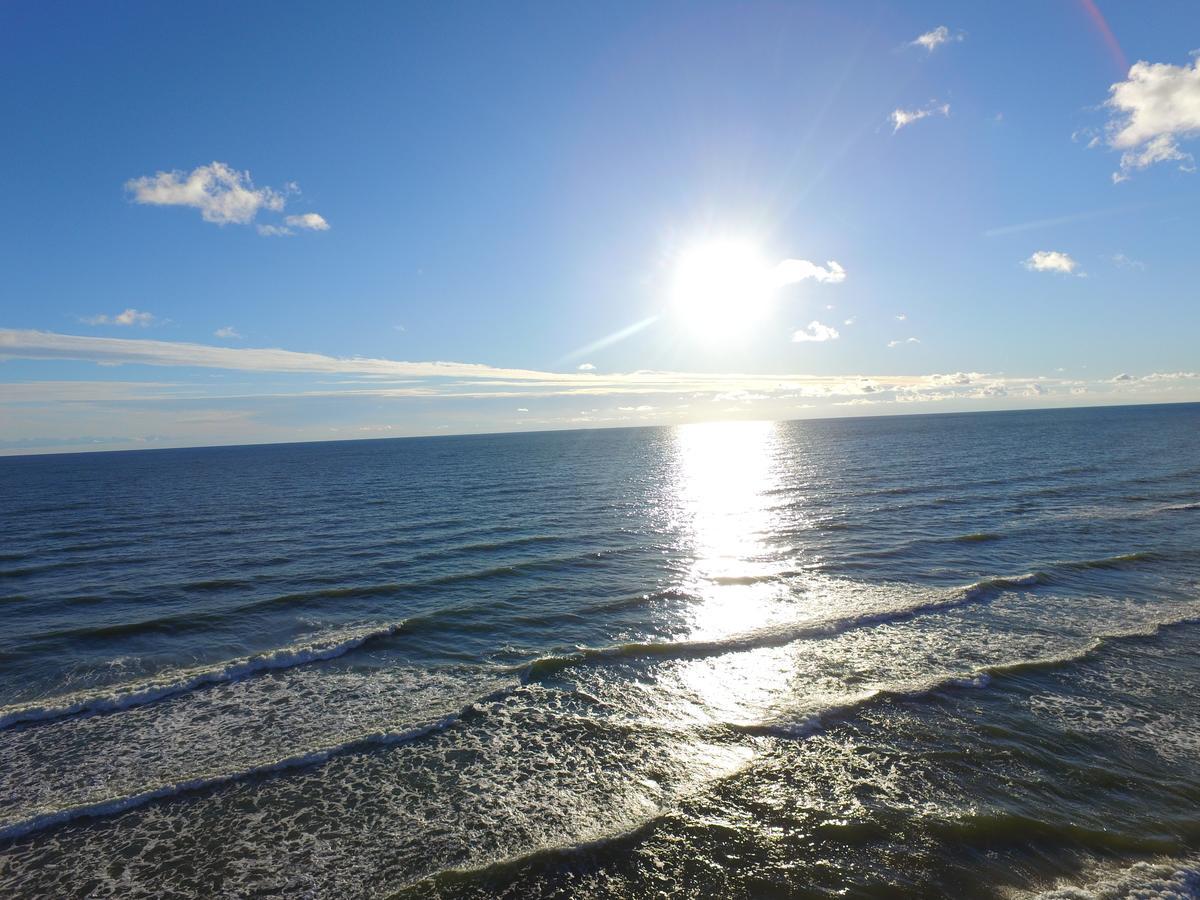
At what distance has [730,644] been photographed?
62.9 feet

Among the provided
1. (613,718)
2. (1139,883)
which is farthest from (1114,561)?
(613,718)

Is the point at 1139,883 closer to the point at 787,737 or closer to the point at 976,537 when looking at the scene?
the point at 787,737

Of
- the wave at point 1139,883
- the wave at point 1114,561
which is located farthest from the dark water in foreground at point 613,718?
the wave at point 1114,561

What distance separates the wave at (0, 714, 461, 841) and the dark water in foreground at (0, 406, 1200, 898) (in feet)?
0.24

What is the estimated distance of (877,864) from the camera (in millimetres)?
9609

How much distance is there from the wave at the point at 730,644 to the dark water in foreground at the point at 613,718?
141 millimetres

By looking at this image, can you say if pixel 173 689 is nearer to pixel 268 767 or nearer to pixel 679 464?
pixel 268 767

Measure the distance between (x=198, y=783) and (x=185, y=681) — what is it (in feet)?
20.5

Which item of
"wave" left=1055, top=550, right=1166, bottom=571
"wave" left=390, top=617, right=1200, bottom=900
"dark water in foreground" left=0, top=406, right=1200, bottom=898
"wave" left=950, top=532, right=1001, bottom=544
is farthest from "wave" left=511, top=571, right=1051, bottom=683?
"wave" left=950, top=532, right=1001, bottom=544

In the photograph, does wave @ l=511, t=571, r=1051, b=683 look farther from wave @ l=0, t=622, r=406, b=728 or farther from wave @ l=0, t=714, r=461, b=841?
wave @ l=0, t=622, r=406, b=728

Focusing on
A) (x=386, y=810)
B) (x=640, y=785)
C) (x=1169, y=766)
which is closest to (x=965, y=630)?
(x=1169, y=766)

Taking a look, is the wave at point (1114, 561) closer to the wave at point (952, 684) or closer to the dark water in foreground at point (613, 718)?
the dark water in foreground at point (613, 718)

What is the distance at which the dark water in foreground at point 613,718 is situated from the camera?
9875 mm

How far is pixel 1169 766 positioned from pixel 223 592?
106 ft
